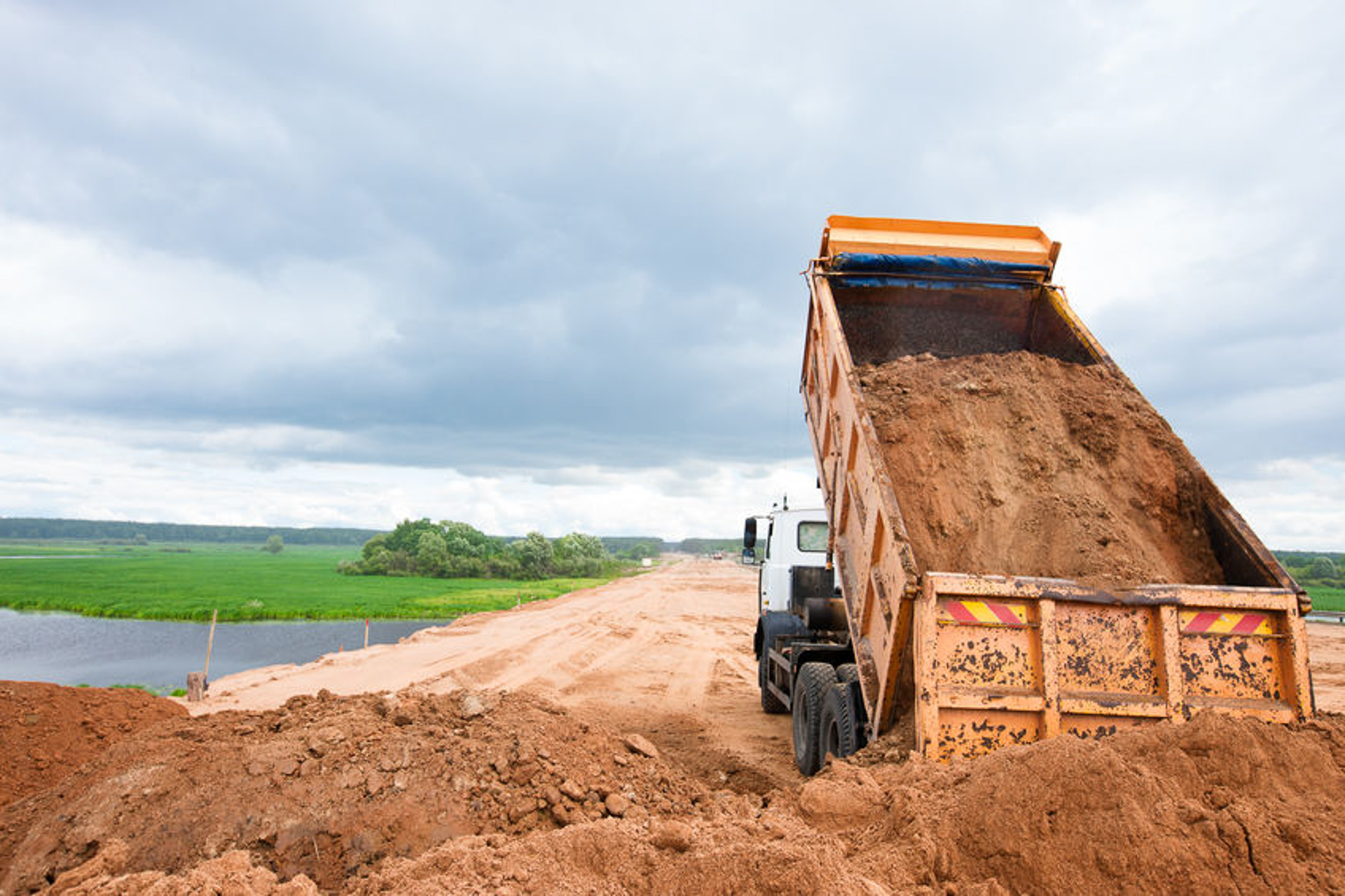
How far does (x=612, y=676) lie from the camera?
510 inches

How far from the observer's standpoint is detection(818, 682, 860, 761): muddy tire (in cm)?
501

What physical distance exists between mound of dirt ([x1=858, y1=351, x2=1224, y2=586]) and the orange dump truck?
16 millimetres

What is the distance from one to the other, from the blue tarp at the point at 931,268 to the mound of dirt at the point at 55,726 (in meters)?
7.27

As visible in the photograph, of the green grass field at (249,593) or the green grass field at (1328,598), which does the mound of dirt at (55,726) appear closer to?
the green grass field at (249,593)

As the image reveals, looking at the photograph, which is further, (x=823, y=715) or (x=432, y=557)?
(x=432, y=557)

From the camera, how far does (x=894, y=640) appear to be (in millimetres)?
4203

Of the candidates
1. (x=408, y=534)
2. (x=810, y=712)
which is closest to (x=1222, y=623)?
A: (x=810, y=712)

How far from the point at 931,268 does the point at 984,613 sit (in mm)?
3964

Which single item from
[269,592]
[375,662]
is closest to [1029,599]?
[375,662]

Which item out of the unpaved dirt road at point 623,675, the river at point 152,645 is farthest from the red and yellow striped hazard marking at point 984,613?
the river at point 152,645

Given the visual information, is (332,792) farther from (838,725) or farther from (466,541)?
(466,541)

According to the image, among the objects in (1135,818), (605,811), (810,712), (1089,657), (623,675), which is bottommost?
(623,675)

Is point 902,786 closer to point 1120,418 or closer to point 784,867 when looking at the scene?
point 784,867

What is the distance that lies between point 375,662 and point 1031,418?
14.0 meters
